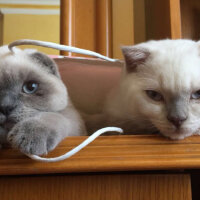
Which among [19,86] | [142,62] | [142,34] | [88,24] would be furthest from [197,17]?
[19,86]

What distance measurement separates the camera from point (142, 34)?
7.11ft

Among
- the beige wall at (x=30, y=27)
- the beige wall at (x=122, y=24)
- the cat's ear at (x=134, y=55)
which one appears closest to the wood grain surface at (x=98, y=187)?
the cat's ear at (x=134, y=55)

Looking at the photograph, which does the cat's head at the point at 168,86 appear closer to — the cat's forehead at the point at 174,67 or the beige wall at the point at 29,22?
the cat's forehead at the point at 174,67

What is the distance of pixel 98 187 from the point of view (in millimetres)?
615

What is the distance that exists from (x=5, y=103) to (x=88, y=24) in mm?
1757

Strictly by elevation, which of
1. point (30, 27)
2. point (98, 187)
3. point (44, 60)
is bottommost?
point (98, 187)

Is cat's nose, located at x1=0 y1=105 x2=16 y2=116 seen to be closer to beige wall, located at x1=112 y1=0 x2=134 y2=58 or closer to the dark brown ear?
the dark brown ear

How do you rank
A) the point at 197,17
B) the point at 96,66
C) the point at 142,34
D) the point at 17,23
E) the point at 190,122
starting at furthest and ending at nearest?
the point at 17,23 < the point at 142,34 < the point at 197,17 < the point at 96,66 < the point at 190,122

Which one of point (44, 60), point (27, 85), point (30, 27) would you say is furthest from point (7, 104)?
point (30, 27)

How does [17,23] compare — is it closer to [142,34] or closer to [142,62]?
[142,34]

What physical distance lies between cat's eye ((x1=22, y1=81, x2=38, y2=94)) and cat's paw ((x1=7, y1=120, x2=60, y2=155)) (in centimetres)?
15

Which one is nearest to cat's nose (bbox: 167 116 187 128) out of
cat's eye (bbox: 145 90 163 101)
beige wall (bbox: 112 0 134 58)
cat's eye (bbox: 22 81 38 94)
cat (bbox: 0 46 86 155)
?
cat's eye (bbox: 145 90 163 101)

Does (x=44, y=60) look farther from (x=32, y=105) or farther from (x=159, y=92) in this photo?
(x=159, y=92)

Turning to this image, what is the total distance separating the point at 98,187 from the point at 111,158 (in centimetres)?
9
